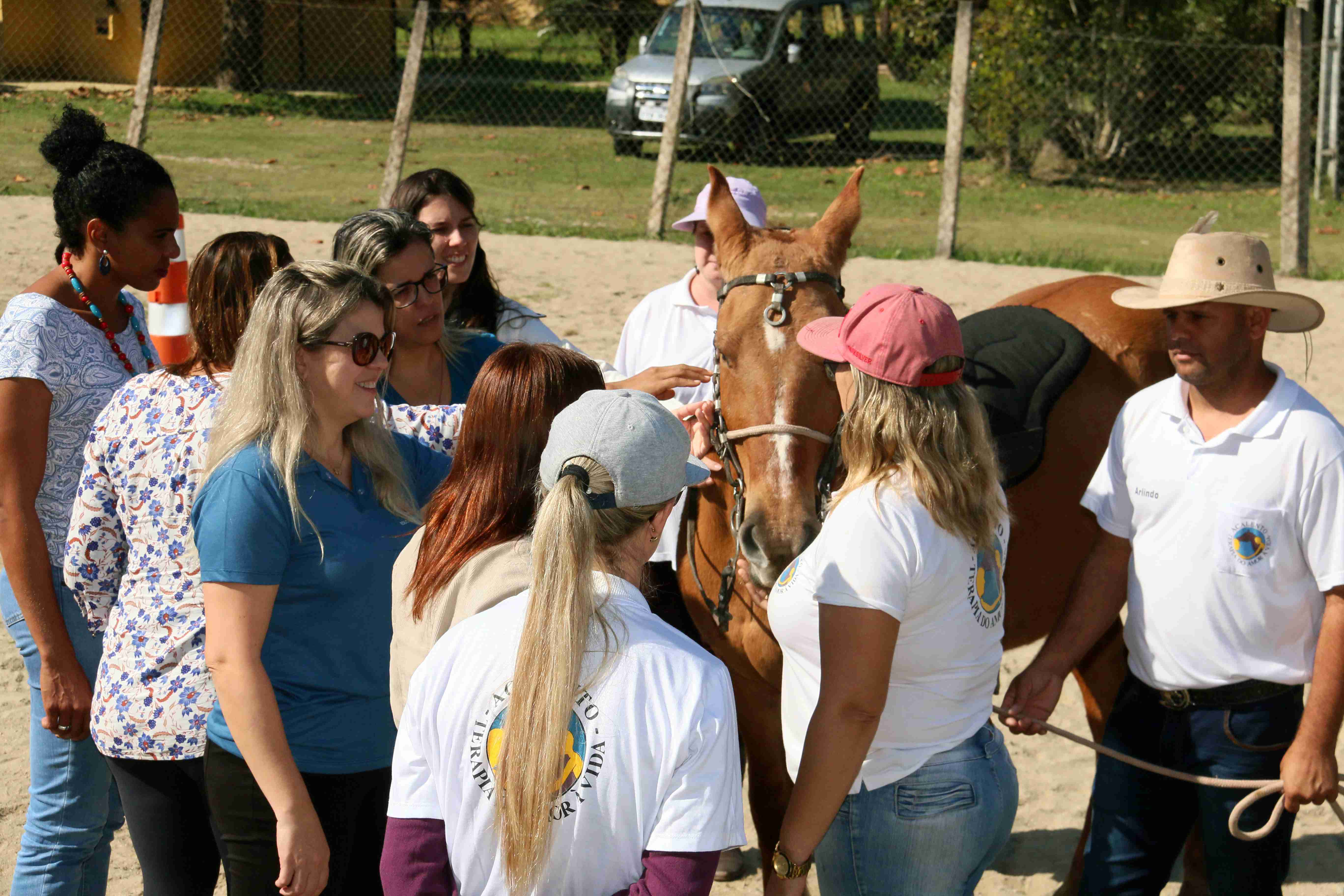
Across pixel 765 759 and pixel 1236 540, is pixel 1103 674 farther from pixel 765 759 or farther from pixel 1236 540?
pixel 1236 540

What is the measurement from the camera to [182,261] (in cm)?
389

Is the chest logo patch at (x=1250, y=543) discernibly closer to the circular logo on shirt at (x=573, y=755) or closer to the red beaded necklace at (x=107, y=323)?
the circular logo on shirt at (x=573, y=755)

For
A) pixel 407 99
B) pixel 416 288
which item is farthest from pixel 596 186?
pixel 416 288

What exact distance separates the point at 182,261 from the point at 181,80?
17993 millimetres

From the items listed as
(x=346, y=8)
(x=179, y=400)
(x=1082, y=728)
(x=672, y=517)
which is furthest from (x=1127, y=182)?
(x=179, y=400)

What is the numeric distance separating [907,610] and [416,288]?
1.58 metres

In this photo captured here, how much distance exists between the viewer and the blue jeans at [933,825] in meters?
→ 2.15

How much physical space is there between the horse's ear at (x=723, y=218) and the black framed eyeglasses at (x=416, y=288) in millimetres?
770

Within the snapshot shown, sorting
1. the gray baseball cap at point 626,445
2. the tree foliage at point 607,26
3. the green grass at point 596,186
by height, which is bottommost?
the gray baseball cap at point 626,445

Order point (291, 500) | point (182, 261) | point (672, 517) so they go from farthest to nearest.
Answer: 1. point (182, 261)
2. point (672, 517)
3. point (291, 500)

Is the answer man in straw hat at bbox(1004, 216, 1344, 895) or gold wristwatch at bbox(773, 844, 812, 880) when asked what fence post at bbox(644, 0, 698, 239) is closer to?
man in straw hat at bbox(1004, 216, 1344, 895)

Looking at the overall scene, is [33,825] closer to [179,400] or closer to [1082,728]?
[179,400]

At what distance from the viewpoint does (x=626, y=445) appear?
165 centimetres

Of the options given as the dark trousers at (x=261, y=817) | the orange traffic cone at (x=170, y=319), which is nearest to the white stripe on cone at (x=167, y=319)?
the orange traffic cone at (x=170, y=319)
